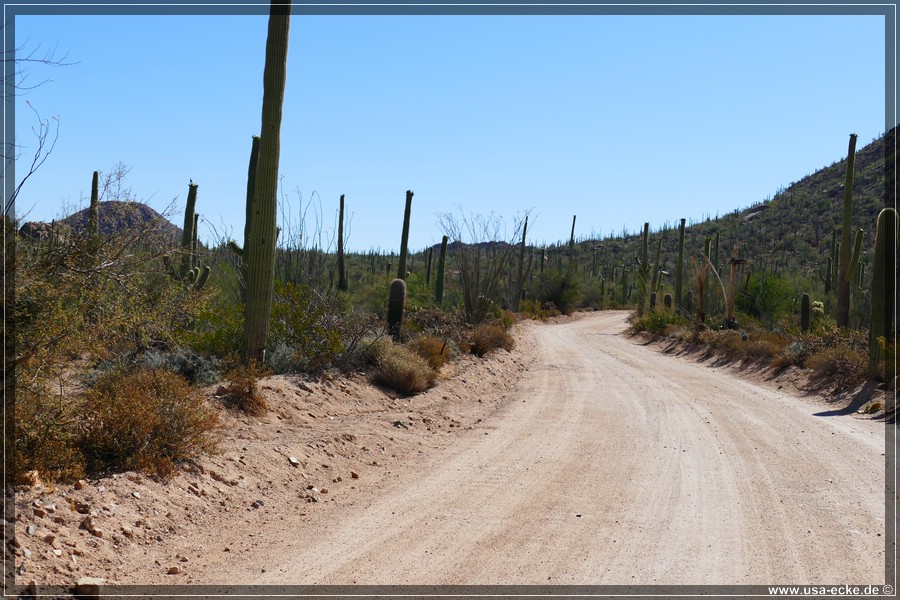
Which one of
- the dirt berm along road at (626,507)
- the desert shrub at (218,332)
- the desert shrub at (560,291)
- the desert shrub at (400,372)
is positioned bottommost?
the dirt berm along road at (626,507)

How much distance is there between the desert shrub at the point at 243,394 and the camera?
10703 millimetres

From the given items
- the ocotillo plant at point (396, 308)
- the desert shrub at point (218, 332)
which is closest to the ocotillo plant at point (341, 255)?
the ocotillo plant at point (396, 308)

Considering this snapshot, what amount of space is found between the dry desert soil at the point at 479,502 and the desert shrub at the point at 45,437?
231 mm

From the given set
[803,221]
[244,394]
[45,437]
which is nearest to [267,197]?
[244,394]

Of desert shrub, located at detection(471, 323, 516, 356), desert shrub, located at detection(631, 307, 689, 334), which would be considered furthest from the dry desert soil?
desert shrub, located at detection(631, 307, 689, 334)

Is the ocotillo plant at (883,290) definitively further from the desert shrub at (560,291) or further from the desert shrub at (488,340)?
the desert shrub at (560,291)

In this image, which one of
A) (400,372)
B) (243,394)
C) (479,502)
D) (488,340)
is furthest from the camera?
(488,340)

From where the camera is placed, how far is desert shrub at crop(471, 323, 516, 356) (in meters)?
21.4

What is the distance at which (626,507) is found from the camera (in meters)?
7.87

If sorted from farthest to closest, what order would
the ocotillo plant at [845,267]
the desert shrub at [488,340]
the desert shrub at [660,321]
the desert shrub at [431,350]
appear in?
the desert shrub at [660,321] < the ocotillo plant at [845,267] < the desert shrub at [488,340] < the desert shrub at [431,350]

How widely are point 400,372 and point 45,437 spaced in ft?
27.1

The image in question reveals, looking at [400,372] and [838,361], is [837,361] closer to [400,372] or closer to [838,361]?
[838,361]

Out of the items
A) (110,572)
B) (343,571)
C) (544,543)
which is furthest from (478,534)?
(110,572)

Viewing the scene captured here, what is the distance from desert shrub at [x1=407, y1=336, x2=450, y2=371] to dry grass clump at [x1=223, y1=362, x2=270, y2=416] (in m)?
5.56
